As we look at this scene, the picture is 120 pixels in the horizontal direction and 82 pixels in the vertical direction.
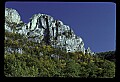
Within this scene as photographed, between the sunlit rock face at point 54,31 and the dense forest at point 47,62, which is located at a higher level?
the sunlit rock face at point 54,31

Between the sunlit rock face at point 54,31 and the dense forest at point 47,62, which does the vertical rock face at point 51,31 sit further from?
the dense forest at point 47,62

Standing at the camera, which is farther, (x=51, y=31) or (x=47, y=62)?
(x=47, y=62)

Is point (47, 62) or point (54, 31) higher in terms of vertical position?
point (54, 31)

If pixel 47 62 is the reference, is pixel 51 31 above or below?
above

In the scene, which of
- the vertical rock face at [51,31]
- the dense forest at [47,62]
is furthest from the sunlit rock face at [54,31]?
the dense forest at [47,62]

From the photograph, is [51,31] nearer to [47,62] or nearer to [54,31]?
[54,31]

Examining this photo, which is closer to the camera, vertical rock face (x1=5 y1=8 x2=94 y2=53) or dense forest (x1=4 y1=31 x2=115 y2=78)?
vertical rock face (x1=5 y1=8 x2=94 y2=53)

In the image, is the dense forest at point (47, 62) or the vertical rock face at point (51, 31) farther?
the dense forest at point (47, 62)

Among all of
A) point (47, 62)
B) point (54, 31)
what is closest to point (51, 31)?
point (54, 31)

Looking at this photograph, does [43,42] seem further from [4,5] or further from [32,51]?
[4,5]

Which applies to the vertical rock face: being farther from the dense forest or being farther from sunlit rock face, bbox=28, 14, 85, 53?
the dense forest

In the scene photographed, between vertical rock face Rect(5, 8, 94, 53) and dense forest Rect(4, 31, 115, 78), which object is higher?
vertical rock face Rect(5, 8, 94, 53)

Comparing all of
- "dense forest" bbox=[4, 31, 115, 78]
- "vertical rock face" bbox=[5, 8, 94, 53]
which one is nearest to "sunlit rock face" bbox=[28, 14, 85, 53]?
"vertical rock face" bbox=[5, 8, 94, 53]
